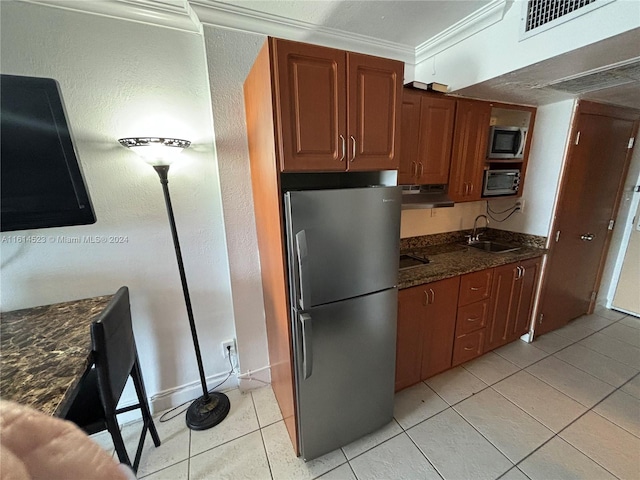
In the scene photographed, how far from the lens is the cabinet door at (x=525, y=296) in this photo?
7.40ft

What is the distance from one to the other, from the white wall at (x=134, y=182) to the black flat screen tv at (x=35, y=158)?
1.21 feet

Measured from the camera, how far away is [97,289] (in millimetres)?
1540

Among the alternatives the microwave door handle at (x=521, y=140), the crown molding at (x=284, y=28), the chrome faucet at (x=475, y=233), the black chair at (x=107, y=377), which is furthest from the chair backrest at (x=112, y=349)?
the microwave door handle at (x=521, y=140)

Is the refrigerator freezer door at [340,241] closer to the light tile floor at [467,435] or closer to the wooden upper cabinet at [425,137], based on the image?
the wooden upper cabinet at [425,137]

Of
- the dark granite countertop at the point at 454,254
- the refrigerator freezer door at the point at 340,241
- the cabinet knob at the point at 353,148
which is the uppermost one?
the cabinet knob at the point at 353,148

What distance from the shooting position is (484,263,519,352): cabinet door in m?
2.12

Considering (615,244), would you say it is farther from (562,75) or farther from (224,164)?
(224,164)

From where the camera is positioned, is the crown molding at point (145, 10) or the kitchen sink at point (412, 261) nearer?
the crown molding at point (145, 10)

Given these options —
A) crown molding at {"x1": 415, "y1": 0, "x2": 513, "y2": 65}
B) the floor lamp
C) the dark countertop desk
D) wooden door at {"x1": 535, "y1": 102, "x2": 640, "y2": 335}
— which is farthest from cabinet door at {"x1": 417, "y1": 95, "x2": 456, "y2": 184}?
the dark countertop desk

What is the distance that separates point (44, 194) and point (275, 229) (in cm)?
97

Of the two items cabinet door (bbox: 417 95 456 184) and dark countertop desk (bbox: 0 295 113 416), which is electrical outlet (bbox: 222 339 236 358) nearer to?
dark countertop desk (bbox: 0 295 113 416)

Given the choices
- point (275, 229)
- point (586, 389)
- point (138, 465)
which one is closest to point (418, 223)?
point (275, 229)

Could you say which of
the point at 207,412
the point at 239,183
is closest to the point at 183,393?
the point at 207,412

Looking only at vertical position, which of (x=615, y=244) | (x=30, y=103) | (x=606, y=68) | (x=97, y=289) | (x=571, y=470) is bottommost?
(x=571, y=470)
